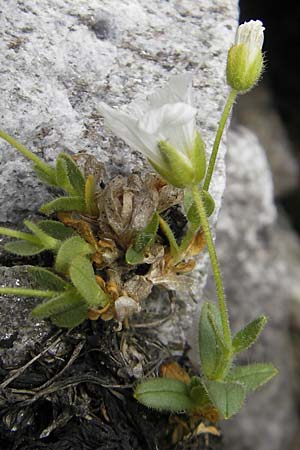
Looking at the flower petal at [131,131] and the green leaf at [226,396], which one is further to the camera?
the green leaf at [226,396]

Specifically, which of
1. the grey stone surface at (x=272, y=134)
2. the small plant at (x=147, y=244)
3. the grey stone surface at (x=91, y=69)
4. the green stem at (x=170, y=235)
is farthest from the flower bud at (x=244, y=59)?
the grey stone surface at (x=272, y=134)

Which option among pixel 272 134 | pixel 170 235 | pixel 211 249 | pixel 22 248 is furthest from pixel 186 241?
pixel 272 134

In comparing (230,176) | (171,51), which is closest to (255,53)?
(171,51)

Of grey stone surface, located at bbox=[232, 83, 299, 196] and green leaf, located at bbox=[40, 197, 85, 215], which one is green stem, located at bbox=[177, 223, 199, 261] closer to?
green leaf, located at bbox=[40, 197, 85, 215]

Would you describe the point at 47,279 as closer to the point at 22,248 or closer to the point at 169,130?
the point at 22,248

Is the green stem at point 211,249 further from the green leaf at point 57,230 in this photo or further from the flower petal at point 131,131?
the green leaf at point 57,230

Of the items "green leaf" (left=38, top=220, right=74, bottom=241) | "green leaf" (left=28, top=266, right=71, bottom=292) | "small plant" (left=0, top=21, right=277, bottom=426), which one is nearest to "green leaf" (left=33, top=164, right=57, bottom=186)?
"small plant" (left=0, top=21, right=277, bottom=426)
